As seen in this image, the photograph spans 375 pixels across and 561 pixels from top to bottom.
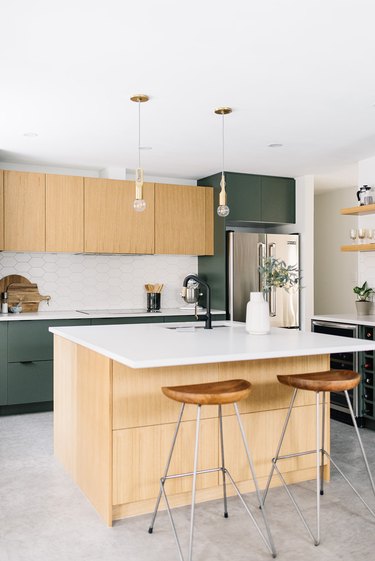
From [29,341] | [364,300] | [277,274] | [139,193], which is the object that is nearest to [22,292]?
[29,341]

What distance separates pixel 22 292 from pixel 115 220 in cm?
120

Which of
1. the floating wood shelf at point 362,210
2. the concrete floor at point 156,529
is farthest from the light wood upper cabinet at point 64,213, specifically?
the floating wood shelf at point 362,210

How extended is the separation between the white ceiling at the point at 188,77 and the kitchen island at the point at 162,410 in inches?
60.1

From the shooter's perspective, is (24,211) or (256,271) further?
(256,271)

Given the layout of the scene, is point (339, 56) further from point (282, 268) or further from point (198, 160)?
point (198, 160)

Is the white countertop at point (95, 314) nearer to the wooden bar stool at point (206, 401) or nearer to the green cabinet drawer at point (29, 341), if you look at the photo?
the green cabinet drawer at point (29, 341)

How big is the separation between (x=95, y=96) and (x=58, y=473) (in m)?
2.43

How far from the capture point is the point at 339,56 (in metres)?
2.99

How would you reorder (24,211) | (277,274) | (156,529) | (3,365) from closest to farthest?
(156,529)
(277,274)
(3,365)
(24,211)

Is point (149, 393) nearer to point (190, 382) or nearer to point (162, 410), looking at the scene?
point (162, 410)

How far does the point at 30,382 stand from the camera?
5.09m

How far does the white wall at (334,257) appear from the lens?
7465 mm

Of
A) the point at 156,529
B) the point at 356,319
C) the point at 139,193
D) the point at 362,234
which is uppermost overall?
the point at 139,193

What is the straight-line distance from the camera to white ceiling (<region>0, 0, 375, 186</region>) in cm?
253
